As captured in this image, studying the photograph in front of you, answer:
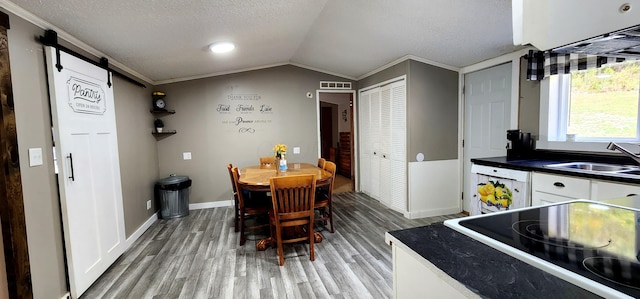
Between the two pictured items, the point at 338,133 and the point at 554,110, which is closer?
the point at 554,110

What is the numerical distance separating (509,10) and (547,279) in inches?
93.3

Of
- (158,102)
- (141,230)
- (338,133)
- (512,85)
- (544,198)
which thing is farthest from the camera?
(338,133)

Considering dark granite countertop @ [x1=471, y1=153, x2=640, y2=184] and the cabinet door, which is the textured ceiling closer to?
dark granite countertop @ [x1=471, y1=153, x2=640, y2=184]

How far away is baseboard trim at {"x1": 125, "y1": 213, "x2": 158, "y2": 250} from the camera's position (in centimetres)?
301

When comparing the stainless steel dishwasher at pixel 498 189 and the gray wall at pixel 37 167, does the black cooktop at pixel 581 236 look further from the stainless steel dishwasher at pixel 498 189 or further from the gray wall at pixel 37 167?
the gray wall at pixel 37 167

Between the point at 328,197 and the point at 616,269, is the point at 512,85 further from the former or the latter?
the point at 616,269

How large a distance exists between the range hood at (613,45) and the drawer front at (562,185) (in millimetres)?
1325

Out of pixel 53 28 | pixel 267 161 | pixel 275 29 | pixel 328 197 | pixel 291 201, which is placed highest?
pixel 275 29

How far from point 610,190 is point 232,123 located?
4422 mm

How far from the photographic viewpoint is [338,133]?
7527mm

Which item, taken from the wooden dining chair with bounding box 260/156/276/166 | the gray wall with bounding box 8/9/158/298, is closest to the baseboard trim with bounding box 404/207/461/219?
the wooden dining chair with bounding box 260/156/276/166

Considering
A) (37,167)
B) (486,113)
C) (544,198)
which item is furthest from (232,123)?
(544,198)

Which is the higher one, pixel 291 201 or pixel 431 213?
pixel 291 201

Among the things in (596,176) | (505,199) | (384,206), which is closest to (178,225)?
(384,206)
